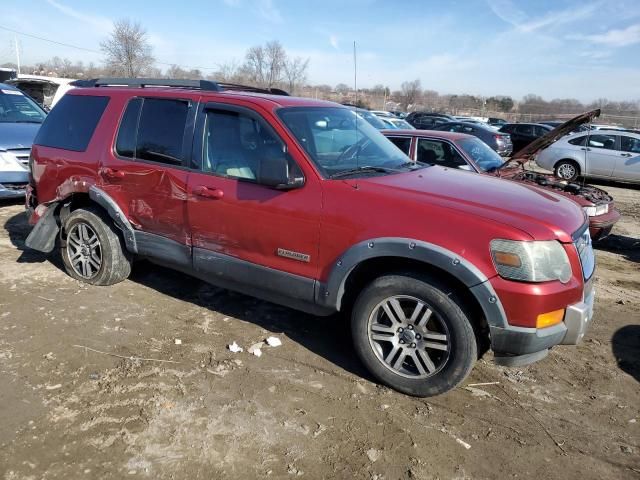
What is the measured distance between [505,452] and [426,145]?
562 centimetres

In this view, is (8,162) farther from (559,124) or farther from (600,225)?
(559,124)

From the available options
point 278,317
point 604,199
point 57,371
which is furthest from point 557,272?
point 604,199

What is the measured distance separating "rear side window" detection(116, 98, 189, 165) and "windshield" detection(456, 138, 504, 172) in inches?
189

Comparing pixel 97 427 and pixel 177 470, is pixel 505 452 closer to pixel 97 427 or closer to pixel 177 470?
pixel 177 470

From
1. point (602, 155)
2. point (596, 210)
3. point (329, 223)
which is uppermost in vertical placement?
point (329, 223)

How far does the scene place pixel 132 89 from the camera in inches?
177

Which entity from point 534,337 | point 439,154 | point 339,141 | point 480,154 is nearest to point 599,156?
point 480,154

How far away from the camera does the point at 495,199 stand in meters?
3.26

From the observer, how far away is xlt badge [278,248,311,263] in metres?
3.48

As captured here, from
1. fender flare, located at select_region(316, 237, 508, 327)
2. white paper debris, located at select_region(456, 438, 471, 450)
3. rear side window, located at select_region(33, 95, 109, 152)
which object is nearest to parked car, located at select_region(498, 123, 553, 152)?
rear side window, located at select_region(33, 95, 109, 152)

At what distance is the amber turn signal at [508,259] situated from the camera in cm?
284

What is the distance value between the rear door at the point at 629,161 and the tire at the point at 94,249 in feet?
47.4

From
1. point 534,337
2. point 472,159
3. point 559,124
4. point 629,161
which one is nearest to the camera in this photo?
point 534,337

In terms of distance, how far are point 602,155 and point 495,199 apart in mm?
13689
